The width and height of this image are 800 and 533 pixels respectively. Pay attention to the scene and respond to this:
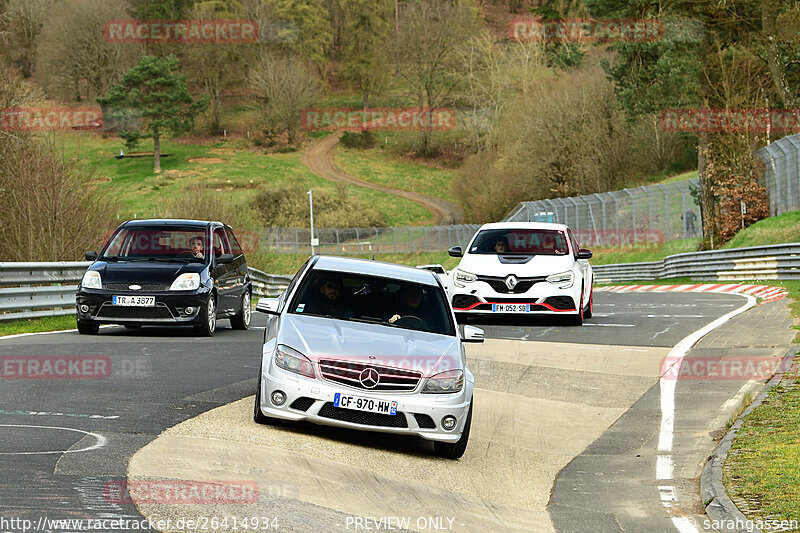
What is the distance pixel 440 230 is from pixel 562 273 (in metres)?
59.6

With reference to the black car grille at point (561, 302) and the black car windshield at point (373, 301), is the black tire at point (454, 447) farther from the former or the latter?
the black car grille at point (561, 302)

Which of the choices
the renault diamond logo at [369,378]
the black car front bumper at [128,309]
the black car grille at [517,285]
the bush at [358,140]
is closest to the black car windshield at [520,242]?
the black car grille at [517,285]

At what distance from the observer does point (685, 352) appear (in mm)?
15633

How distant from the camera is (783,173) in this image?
127 ft

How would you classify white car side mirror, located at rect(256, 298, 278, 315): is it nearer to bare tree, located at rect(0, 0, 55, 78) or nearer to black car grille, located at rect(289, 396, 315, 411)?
black car grille, located at rect(289, 396, 315, 411)

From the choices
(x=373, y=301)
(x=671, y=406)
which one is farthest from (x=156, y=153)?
(x=373, y=301)

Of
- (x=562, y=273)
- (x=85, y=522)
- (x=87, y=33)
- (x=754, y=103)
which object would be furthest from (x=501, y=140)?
(x=85, y=522)

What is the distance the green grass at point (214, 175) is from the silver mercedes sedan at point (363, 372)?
89118mm

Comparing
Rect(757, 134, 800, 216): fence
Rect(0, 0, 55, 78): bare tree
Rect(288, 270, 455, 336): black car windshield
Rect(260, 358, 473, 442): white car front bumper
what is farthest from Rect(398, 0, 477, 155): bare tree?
Rect(260, 358, 473, 442): white car front bumper

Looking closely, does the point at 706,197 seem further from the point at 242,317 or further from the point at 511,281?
the point at 242,317

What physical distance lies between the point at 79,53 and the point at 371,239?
2149 inches

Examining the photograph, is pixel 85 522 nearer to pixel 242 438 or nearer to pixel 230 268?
pixel 242 438

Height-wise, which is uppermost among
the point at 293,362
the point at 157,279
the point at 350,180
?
the point at 293,362

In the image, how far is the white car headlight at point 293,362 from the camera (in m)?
8.67
